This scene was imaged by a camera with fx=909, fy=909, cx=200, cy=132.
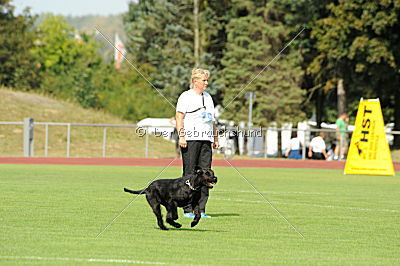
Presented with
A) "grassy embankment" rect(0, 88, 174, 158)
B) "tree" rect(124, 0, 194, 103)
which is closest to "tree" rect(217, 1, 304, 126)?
"tree" rect(124, 0, 194, 103)

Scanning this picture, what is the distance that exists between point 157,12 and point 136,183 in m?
44.2

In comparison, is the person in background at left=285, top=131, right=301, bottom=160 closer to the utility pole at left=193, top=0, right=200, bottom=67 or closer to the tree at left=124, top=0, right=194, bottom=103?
the tree at left=124, top=0, right=194, bottom=103

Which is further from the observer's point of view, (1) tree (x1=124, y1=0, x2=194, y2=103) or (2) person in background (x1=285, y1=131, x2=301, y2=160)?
(1) tree (x1=124, y1=0, x2=194, y2=103)

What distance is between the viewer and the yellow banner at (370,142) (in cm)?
2525

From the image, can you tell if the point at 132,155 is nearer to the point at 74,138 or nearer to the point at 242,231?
the point at 74,138

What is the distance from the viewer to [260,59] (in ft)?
186

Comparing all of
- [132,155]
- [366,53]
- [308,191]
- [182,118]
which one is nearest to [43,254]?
[182,118]

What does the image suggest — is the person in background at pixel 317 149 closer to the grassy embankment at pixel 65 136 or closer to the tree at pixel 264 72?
the grassy embankment at pixel 65 136

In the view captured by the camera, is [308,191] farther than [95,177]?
No

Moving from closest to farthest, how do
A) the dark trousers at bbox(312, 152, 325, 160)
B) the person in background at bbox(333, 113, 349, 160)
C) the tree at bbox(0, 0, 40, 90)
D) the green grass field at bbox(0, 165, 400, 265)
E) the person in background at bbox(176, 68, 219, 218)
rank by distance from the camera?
1. the green grass field at bbox(0, 165, 400, 265)
2. the person in background at bbox(176, 68, 219, 218)
3. the dark trousers at bbox(312, 152, 325, 160)
4. the person in background at bbox(333, 113, 349, 160)
5. the tree at bbox(0, 0, 40, 90)

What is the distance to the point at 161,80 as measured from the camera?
2451 inches

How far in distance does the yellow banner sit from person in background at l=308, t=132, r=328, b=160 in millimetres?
11476

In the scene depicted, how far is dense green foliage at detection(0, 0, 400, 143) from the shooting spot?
46875 mm

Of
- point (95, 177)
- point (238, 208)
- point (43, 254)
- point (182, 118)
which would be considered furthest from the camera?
point (95, 177)
